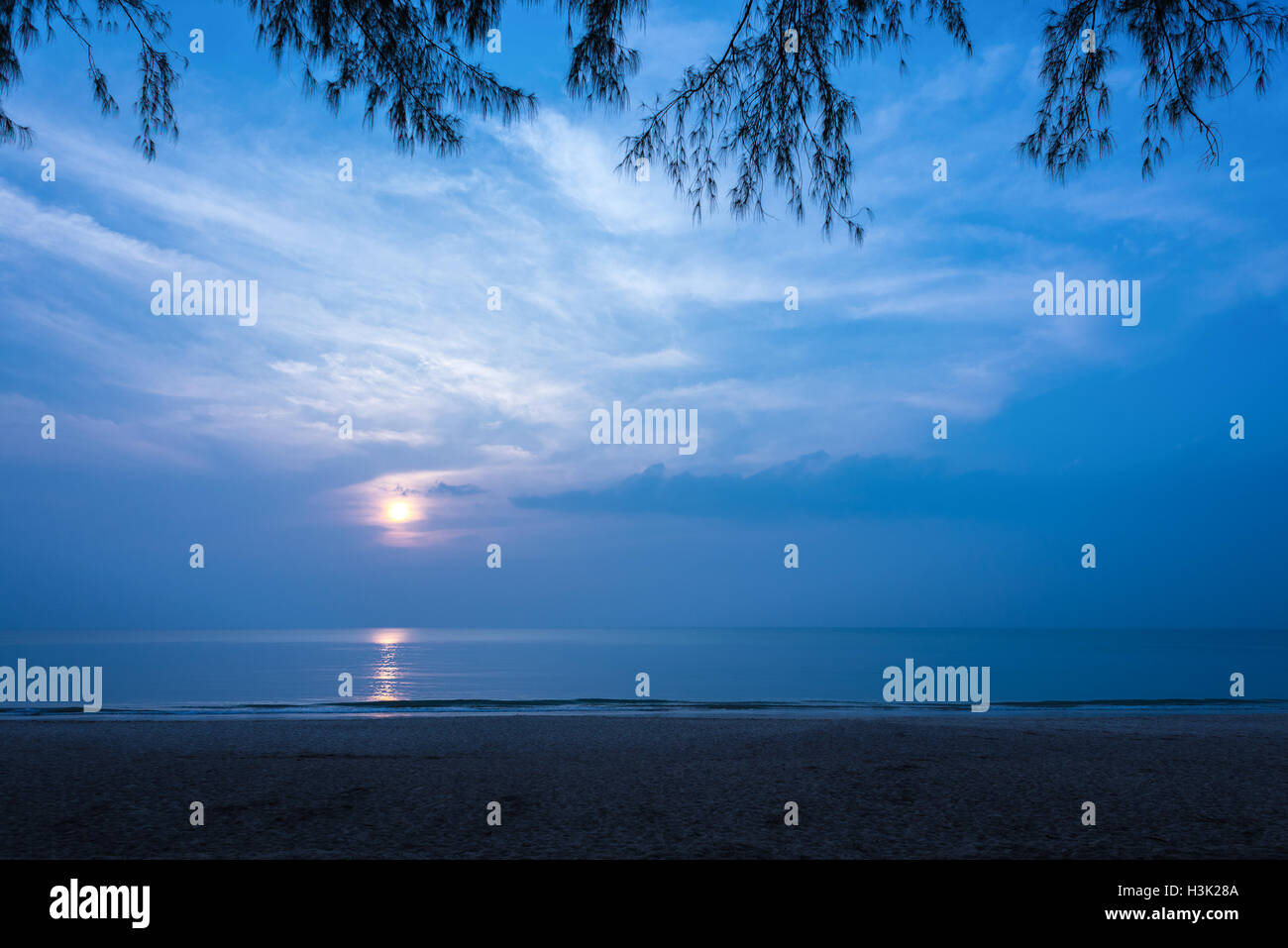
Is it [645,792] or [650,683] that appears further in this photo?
[650,683]

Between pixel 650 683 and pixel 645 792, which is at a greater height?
pixel 645 792

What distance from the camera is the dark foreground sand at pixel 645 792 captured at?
4.75 metres

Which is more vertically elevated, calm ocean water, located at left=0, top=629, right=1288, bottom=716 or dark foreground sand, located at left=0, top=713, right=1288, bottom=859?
dark foreground sand, located at left=0, top=713, right=1288, bottom=859

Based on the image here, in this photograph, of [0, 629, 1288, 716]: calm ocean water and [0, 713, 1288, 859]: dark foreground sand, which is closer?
[0, 713, 1288, 859]: dark foreground sand

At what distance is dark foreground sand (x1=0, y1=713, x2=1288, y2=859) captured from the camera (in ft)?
15.6

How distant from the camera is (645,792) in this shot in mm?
6355
